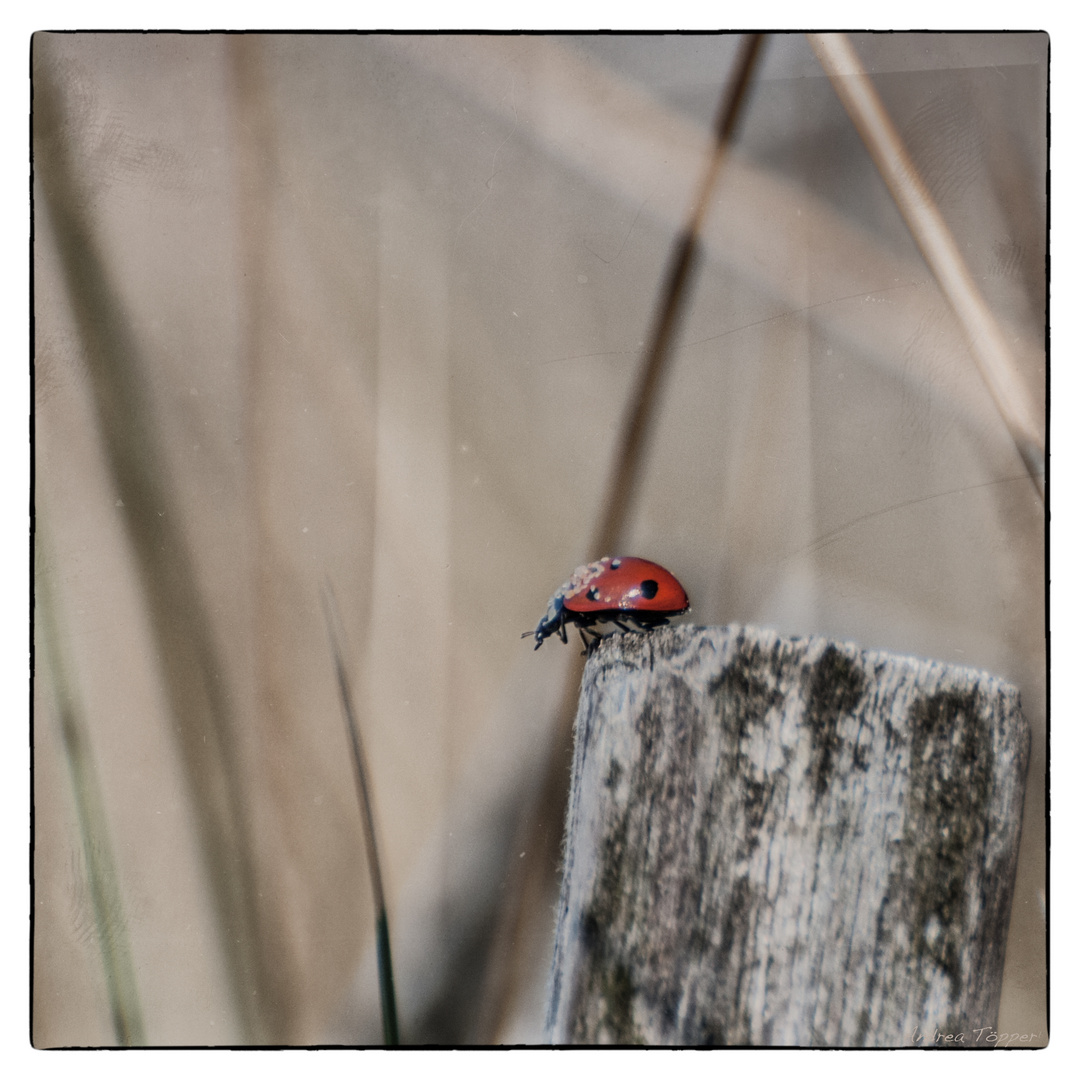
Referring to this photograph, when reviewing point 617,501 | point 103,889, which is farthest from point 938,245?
point 103,889

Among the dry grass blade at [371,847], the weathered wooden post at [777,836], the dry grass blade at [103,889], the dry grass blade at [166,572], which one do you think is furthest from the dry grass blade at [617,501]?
the dry grass blade at [103,889]

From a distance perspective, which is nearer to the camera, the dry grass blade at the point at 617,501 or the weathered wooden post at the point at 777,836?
the weathered wooden post at the point at 777,836

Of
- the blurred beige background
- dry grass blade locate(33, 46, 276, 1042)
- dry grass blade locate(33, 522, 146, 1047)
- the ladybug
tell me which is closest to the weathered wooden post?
the ladybug

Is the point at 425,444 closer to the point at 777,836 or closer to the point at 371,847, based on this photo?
the point at 371,847

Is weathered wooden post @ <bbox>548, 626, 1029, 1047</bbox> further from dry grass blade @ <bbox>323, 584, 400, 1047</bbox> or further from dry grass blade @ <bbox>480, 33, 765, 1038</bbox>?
dry grass blade @ <bbox>323, 584, 400, 1047</bbox>

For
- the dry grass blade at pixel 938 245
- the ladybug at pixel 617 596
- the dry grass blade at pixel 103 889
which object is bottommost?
the dry grass blade at pixel 103 889

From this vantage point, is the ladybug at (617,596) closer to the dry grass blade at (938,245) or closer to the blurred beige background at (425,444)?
the blurred beige background at (425,444)
